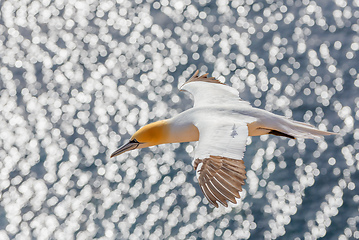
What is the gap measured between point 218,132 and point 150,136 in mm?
1959

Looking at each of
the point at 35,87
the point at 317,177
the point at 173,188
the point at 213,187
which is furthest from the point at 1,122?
the point at 213,187

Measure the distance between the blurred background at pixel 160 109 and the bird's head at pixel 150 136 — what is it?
11354mm

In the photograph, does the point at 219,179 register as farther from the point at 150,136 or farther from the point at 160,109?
the point at 160,109

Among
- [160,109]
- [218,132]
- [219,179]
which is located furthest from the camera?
[160,109]

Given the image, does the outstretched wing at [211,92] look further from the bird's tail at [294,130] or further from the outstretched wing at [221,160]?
the outstretched wing at [221,160]

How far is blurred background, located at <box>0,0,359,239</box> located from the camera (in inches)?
925

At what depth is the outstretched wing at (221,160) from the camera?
932 centimetres

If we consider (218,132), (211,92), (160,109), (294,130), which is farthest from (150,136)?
(160,109)

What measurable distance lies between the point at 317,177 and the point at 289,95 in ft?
15.0

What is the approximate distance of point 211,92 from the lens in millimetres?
13602

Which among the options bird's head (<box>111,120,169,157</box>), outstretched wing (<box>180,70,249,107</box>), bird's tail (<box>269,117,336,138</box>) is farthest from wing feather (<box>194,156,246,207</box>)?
outstretched wing (<box>180,70,249,107</box>)

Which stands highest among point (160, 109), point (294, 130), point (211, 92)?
point (211, 92)

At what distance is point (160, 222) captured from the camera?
23.5 m

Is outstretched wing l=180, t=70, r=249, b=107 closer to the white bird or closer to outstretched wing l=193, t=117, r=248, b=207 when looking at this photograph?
the white bird
